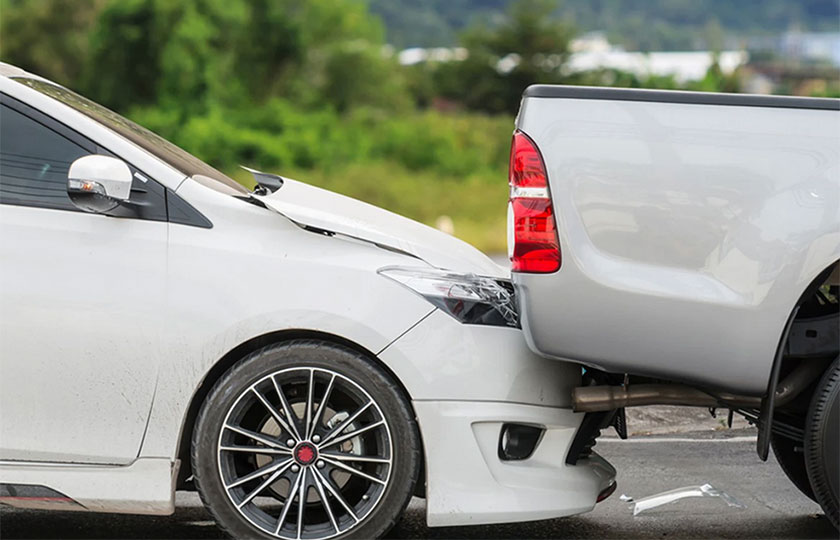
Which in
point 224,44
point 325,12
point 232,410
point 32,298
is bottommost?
point 232,410

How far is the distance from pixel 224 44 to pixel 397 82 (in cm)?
1652

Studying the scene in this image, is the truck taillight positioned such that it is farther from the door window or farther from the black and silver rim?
the door window

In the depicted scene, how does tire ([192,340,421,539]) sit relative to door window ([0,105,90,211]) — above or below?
below

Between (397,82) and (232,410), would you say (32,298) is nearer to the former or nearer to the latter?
(232,410)

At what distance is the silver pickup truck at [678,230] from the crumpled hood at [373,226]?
17.1 inches

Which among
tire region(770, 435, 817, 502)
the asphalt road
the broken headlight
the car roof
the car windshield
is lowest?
the asphalt road

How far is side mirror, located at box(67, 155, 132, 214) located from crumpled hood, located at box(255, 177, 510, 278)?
1.63 feet

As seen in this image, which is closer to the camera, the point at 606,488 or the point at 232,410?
the point at 232,410

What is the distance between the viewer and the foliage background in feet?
140

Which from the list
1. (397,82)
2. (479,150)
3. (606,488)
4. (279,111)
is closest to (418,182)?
(479,150)

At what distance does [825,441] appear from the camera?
4.14 metres

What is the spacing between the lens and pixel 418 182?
1672 inches

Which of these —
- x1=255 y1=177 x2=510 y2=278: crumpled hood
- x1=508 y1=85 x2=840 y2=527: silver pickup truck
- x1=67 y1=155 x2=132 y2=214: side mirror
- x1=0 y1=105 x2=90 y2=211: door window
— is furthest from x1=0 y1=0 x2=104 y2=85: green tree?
x1=508 y1=85 x2=840 y2=527: silver pickup truck

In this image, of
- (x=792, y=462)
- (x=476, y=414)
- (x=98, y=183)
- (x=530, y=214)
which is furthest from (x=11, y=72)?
(x=792, y=462)
